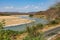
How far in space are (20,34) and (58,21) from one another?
27.7 ft

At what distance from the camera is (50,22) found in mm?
20797

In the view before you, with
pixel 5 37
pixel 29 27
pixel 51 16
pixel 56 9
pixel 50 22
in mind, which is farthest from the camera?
pixel 51 16

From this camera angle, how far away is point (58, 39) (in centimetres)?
1161

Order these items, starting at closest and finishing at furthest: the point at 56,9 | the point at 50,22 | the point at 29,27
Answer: the point at 29,27 → the point at 50,22 → the point at 56,9

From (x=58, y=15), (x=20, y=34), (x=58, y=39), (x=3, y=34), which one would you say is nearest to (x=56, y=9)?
(x=58, y=15)

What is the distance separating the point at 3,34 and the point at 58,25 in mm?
14339

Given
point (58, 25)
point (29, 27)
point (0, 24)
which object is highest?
point (0, 24)

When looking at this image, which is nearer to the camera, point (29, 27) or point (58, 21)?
point (29, 27)

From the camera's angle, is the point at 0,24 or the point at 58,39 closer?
the point at 0,24

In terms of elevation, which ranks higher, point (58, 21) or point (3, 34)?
point (3, 34)

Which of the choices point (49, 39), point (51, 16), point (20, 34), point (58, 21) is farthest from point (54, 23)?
point (49, 39)

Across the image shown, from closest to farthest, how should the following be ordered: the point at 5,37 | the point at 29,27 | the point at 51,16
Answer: the point at 5,37 → the point at 29,27 → the point at 51,16

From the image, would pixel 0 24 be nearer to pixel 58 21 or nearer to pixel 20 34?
pixel 20 34

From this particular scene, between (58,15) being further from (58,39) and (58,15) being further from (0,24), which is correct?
(0,24)
